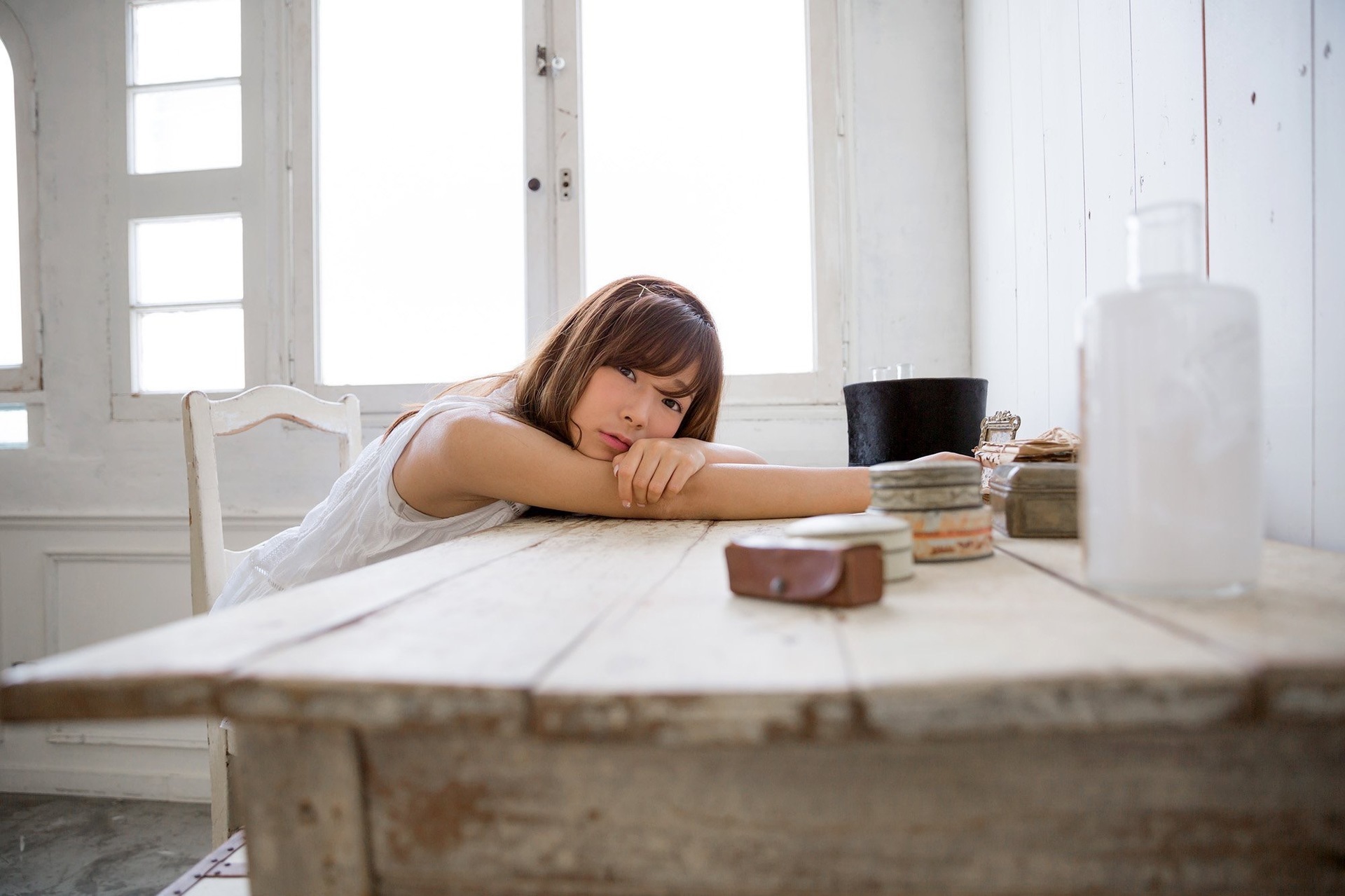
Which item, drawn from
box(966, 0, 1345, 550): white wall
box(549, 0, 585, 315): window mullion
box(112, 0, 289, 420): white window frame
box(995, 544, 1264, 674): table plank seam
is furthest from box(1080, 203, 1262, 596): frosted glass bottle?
box(112, 0, 289, 420): white window frame

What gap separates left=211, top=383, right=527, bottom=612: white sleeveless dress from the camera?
1237 mm

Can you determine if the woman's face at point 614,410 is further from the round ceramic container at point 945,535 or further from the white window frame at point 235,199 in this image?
the white window frame at point 235,199

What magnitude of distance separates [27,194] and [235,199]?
0.69m

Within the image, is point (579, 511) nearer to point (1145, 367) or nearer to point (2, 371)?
point (1145, 367)

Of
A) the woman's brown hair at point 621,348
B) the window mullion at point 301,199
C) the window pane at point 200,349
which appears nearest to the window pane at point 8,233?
the window pane at point 200,349

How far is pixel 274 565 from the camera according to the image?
1.28m

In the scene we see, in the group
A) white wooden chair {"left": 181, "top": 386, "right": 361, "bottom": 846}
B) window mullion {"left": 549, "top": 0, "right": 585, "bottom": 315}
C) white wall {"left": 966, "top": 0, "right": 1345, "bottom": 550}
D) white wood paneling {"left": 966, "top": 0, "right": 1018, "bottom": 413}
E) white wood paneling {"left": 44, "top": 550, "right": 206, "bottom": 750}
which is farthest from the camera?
white wood paneling {"left": 44, "top": 550, "right": 206, "bottom": 750}

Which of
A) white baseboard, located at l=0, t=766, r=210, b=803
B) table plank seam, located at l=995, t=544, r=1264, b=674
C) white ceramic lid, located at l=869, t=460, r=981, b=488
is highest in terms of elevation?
white ceramic lid, located at l=869, t=460, r=981, b=488

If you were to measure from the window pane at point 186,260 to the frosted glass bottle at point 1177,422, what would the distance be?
255 cm

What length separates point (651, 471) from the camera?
1.07 metres

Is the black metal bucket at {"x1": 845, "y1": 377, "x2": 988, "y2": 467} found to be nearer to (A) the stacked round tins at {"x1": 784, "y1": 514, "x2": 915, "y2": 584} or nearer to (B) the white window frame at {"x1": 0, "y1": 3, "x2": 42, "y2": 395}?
(A) the stacked round tins at {"x1": 784, "y1": 514, "x2": 915, "y2": 584}

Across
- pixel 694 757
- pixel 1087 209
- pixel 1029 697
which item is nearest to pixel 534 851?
pixel 694 757

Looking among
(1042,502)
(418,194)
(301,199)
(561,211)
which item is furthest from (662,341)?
(301,199)

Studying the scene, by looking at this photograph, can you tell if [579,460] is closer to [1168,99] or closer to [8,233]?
[1168,99]
